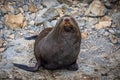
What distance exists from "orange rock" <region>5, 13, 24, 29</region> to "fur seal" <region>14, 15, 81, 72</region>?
3.29 feet

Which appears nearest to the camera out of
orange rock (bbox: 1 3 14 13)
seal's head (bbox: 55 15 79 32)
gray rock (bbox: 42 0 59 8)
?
seal's head (bbox: 55 15 79 32)

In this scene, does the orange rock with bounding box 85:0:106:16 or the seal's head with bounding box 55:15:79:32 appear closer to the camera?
the seal's head with bounding box 55:15:79:32

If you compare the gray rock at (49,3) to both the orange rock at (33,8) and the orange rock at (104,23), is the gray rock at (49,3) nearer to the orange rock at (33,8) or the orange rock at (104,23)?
the orange rock at (33,8)

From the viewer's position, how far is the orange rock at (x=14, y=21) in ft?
22.1

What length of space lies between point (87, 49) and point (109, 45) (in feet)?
1.11

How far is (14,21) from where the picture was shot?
6.77 metres

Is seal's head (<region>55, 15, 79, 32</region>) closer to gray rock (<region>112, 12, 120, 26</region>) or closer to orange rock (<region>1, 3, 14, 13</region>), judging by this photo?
gray rock (<region>112, 12, 120, 26</region>)

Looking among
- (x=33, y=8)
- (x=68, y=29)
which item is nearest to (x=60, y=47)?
(x=68, y=29)

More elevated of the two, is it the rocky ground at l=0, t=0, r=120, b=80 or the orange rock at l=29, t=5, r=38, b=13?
the orange rock at l=29, t=5, r=38, b=13

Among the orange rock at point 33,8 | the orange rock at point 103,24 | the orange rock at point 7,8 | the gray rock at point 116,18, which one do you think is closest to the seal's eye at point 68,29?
the orange rock at point 103,24

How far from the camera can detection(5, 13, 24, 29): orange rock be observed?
6.75 m

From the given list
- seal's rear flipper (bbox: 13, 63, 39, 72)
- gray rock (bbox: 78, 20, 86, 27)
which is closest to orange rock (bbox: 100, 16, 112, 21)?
gray rock (bbox: 78, 20, 86, 27)

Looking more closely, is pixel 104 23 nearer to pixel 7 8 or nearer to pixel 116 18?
pixel 116 18

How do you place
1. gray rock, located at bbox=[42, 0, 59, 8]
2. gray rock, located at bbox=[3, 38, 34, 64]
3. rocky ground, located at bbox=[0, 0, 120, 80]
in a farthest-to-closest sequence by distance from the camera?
gray rock, located at bbox=[42, 0, 59, 8] < gray rock, located at bbox=[3, 38, 34, 64] < rocky ground, located at bbox=[0, 0, 120, 80]
